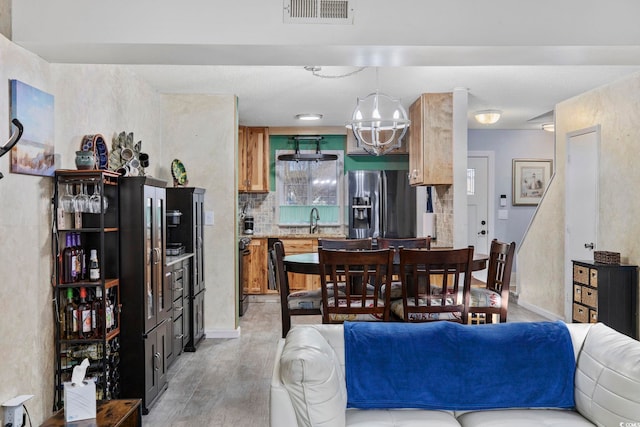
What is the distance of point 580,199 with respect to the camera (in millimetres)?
5254

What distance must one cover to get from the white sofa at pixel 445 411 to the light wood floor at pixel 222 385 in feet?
3.94

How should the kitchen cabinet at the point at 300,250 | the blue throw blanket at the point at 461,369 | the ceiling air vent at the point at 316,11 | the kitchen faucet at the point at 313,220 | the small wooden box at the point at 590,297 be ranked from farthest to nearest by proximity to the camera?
the kitchen faucet at the point at 313,220
the kitchen cabinet at the point at 300,250
the small wooden box at the point at 590,297
the ceiling air vent at the point at 316,11
the blue throw blanket at the point at 461,369

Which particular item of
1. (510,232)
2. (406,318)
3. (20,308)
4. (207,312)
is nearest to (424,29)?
(406,318)

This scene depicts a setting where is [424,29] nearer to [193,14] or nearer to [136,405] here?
[193,14]

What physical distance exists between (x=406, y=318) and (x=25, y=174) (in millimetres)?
2284

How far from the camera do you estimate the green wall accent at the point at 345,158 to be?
7.55m

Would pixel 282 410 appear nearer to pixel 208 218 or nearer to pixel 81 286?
pixel 81 286

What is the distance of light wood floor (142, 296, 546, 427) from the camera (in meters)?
3.16

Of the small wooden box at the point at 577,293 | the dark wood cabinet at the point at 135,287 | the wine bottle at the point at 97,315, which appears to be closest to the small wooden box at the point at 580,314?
the small wooden box at the point at 577,293

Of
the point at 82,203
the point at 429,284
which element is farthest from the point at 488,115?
the point at 82,203

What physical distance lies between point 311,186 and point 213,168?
8.84 ft

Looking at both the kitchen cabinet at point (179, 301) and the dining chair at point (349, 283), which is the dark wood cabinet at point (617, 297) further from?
the kitchen cabinet at point (179, 301)

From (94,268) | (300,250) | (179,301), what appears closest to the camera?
(94,268)

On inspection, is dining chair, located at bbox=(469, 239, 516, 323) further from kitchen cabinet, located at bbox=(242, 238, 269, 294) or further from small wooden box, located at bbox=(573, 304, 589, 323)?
kitchen cabinet, located at bbox=(242, 238, 269, 294)
